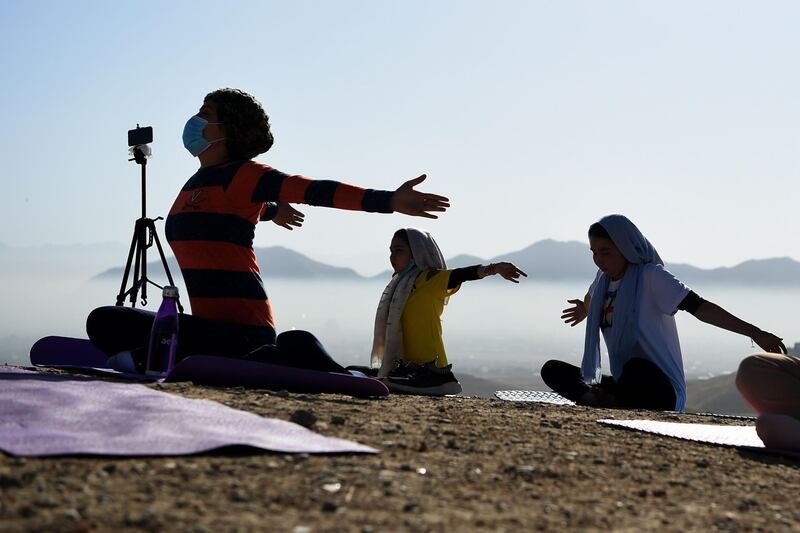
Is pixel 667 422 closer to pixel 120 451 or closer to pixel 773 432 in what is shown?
pixel 773 432

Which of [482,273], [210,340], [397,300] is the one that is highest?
[482,273]

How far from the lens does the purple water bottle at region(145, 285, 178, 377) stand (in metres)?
5.66

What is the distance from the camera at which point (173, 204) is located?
607cm

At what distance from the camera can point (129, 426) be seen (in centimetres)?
366

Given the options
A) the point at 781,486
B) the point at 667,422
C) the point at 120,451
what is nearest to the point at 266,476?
the point at 120,451

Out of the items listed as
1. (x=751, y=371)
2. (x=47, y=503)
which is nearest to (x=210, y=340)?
(x=751, y=371)

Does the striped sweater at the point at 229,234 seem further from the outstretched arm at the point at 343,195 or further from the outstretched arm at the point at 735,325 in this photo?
the outstretched arm at the point at 735,325

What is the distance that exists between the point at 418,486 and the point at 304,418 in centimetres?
96

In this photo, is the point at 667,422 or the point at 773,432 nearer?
the point at 773,432

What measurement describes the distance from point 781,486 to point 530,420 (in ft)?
4.41

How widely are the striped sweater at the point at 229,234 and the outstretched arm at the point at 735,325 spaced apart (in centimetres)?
225

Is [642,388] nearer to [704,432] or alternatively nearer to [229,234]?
[704,432]

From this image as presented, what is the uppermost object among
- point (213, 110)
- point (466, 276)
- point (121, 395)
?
point (213, 110)

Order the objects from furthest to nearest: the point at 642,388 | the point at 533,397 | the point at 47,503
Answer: the point at 533,397, the point at 642,388, the point at 47,503
